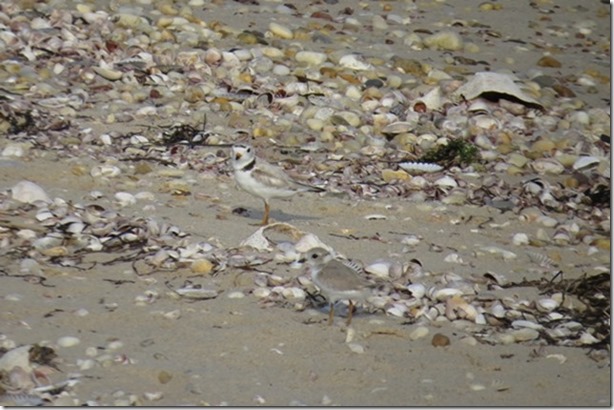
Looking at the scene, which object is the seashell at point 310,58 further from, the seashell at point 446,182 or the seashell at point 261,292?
the seashell at point 261,292

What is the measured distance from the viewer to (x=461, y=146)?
9.09 m

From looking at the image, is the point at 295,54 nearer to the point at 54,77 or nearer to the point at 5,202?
the point at 54,77

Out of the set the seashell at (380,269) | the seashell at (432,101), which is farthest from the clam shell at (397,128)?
the seashell at (380,269)

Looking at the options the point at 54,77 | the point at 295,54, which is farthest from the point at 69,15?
the point at 295,54

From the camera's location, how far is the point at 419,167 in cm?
886

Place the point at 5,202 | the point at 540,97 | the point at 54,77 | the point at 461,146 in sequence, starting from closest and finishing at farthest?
the point at 5,202, the point at 461,146, the point at 54,77, the point at 540,97

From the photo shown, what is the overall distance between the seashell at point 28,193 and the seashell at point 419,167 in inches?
108

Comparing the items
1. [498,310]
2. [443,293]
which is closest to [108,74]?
[443,293]

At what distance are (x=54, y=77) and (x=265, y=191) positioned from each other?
9.69 ft

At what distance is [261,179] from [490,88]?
10.6 feet

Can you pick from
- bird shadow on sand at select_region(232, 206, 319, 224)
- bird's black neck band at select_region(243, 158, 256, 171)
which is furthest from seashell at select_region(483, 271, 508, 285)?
bird's black neck band at select_region(243, 158, 256, 171)

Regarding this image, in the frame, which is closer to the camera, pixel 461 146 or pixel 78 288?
pixel 78 288

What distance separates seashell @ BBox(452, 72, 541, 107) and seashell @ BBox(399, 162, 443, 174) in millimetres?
1452

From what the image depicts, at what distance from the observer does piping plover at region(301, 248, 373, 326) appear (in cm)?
590
